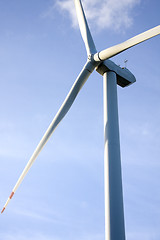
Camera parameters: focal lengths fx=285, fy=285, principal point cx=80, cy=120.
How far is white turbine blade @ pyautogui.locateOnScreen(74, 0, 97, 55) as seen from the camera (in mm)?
17639

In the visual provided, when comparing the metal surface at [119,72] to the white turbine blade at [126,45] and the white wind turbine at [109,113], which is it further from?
the white turbine blade at [126,45]

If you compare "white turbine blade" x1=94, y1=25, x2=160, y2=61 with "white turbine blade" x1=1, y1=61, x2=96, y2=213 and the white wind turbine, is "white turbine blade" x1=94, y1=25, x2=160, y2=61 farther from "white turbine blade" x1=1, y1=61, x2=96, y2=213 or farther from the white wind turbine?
"white turbine blade" x1=1, y1=61, x2=96, y2=213

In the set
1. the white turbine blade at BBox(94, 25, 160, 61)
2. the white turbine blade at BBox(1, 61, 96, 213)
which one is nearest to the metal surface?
the white turbine blade at BBox(94, 25, 160, 61)

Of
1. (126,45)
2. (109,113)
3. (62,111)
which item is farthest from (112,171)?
(126,45)

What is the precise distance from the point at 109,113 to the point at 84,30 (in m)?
7.01

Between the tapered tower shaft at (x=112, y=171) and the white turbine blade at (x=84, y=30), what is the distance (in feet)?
10.6

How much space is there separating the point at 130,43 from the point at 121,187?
7.20 m

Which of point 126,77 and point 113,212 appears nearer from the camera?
point 113,212

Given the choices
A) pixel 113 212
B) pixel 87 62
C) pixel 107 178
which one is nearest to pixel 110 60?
pixel 87 62

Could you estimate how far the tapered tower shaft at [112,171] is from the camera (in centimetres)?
1161

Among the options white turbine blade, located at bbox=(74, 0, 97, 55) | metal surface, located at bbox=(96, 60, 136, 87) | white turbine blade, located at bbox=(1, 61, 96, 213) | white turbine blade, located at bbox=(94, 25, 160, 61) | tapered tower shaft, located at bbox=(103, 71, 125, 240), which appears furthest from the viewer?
white turbine blade, located at bbox=(74, 0, 97, 55)

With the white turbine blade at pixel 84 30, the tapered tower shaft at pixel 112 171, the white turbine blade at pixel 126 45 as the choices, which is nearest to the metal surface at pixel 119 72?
the white turbine blade at pixel 126 45

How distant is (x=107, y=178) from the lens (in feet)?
41.7

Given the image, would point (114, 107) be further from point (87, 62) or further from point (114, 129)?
point (87, 62)
